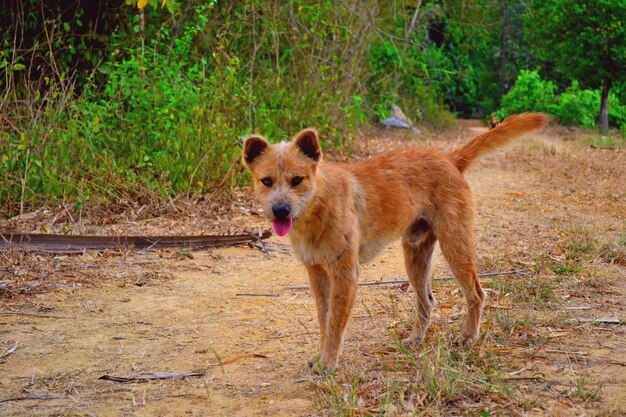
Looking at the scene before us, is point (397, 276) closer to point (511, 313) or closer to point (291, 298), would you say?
point (291, 298)

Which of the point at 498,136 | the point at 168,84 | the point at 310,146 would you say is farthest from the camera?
the point at 168,84

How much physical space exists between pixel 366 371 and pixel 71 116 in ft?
18.7

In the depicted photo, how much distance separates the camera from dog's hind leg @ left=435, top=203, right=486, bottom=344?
16.8ft

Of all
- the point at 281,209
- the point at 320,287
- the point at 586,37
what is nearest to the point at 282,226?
the point at 281,209

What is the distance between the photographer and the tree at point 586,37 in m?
17.0

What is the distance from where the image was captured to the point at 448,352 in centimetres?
434

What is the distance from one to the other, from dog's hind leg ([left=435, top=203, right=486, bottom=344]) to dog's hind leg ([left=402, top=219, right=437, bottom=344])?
0.62 ft

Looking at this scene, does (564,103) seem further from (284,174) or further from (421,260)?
(284,174)

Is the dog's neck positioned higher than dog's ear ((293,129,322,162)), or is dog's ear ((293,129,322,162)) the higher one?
dog's ear ((293,129,322,162))

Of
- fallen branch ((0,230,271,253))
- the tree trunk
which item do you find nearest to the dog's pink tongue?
fallen branch ((0,230,271,253))

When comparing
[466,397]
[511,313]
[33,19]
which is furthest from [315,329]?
[33,19]

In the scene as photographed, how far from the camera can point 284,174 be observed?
4.80 m

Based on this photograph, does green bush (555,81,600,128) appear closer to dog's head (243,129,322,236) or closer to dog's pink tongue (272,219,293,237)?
dog's head (243,129,322,236)

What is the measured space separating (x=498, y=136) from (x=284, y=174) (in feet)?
5.53
